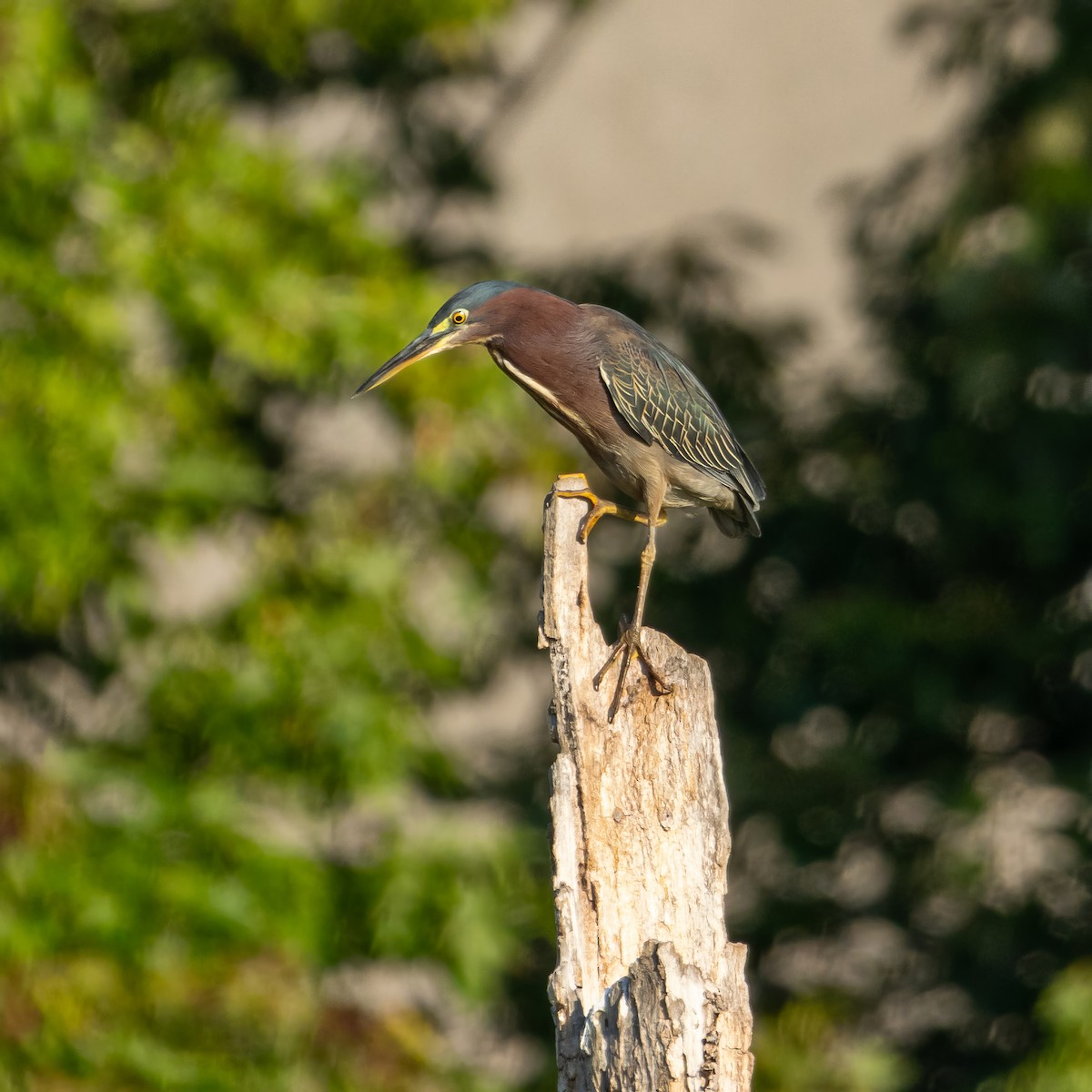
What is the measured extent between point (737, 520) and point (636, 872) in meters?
1.49

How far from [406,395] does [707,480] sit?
234 cm

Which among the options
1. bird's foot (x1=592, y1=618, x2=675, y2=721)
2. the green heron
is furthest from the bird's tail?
bird's foot (x1=592, y1=618, x2=675, y2=721)

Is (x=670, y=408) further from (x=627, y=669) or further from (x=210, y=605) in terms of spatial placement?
(x=210, y=605)

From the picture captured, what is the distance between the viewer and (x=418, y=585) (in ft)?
20.0

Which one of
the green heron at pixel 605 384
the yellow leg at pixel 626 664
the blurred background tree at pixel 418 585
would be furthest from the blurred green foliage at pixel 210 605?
the yellow leg at pixel 626 664

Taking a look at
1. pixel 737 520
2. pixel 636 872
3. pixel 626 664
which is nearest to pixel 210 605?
pixel 737 520

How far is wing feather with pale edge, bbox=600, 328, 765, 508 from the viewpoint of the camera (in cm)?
350

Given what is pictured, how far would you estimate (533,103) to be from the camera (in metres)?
8.72

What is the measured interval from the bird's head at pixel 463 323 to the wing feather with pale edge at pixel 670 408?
27cm

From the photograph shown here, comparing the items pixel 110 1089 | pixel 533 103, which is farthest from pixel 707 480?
pixel 533 103

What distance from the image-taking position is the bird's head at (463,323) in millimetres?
3412

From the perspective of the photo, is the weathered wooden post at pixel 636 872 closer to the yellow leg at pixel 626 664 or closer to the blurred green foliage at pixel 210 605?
the yellow leg at pixel 626 664

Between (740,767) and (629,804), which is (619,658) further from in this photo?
(740,767)

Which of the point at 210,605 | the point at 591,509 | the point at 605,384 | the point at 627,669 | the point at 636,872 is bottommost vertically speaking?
the point at 636,872
